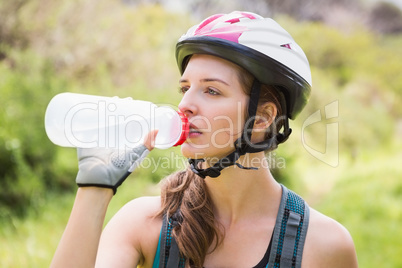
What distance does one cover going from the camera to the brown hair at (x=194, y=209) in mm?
2412

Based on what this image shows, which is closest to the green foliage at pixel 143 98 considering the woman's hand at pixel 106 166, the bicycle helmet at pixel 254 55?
the bicycle helmet at pixel 254 55

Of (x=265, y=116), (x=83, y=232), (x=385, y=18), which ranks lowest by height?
(x=83, y=232)

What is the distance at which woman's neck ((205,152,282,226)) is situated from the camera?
262 centimetres

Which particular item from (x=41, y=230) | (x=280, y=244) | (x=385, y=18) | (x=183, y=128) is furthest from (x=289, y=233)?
(x=385, y=18)

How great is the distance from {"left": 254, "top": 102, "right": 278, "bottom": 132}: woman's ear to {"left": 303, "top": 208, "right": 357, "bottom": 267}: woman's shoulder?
0.55 metres

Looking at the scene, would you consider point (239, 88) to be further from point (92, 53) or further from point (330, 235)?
point (92, 53)

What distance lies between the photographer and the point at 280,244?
Result: 7.99 ft

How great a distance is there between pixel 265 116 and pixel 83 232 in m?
1.26

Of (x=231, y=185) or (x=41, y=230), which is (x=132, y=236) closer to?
(x=231, y=185)

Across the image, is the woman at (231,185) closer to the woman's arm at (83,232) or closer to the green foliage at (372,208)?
the woman's arm at (83,232)

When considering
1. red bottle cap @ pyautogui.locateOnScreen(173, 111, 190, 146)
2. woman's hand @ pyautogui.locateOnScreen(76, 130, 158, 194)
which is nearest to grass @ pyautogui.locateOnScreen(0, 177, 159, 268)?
red bottle cap @ pyautogui.locateOnScreen(173, 111, 190, 146)

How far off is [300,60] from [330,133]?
971cm

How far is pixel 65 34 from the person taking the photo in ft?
30.2

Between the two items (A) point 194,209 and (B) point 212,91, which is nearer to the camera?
(B) point 212,91
